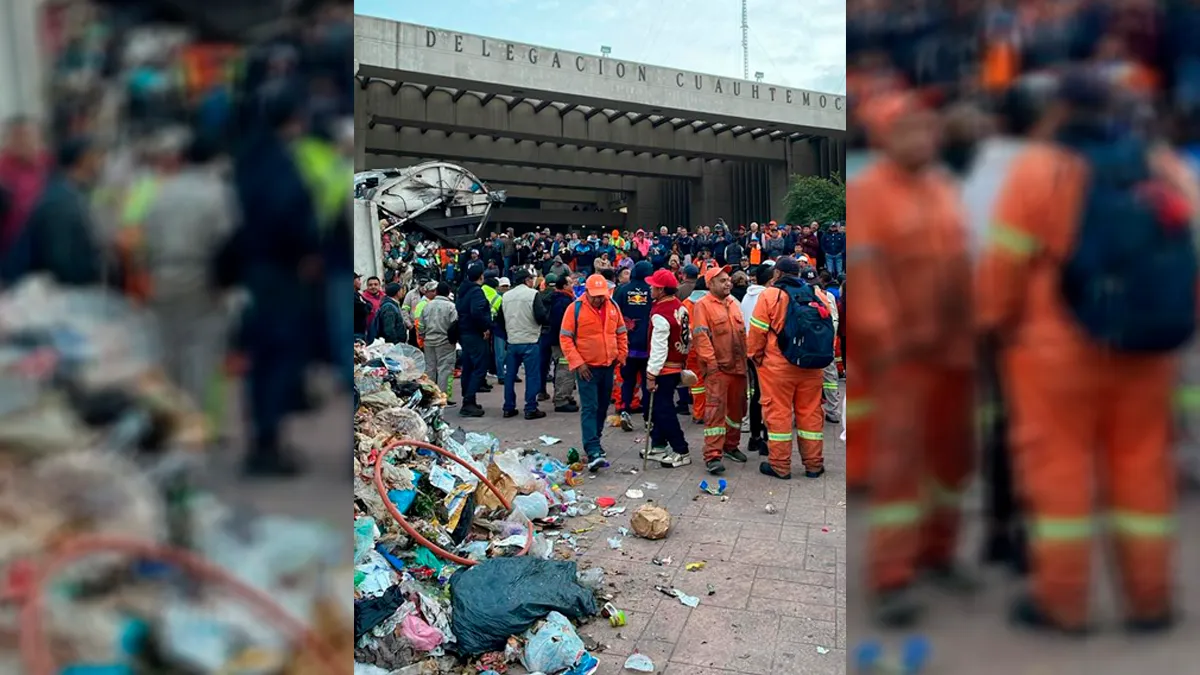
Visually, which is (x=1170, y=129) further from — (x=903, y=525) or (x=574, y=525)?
(x=574, y=525)

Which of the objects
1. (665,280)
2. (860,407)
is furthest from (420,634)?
(665,280)

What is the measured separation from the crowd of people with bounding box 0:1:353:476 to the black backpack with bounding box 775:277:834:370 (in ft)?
14.2

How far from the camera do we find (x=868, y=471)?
1435 mm

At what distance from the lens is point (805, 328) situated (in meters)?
5.37

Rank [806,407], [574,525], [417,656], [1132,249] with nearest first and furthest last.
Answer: [1132,249] < [417,656] < [574,525] < [806,407]

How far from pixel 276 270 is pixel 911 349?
4.10ft

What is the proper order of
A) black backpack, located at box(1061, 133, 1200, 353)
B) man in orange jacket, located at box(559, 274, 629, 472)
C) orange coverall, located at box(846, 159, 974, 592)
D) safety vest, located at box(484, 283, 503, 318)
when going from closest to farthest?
black backpack, located at box(1061, 133, 1200, 353) < orange coverall, located at box(846, 159, 974, 592) < man in orange jacket, located at box(559, 274, 629, 472) < safety vest, located at box(484, 283, 503, 318)

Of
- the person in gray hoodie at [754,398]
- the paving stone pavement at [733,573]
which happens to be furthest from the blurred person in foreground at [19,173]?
the person in gray hoodie at [754,398]

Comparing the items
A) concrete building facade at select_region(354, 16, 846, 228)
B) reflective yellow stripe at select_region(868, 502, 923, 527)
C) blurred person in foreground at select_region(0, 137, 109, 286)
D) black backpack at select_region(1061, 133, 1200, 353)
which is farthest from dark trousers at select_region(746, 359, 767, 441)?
concrete building facade at select_region(354, 16, 846, 228)

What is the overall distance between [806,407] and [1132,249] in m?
4.87

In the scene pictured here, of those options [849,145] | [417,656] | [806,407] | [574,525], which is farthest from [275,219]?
[806,407]

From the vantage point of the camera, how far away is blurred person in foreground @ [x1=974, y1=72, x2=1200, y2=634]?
1.23 meters

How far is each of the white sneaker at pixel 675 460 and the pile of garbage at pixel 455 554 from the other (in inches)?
35.4

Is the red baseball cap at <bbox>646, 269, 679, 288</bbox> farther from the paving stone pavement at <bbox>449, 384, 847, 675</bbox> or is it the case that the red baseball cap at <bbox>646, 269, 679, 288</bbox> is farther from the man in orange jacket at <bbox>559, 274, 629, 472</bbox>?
the paving stone pavement at <bbox>449, 384, 847, 675</bbox>
